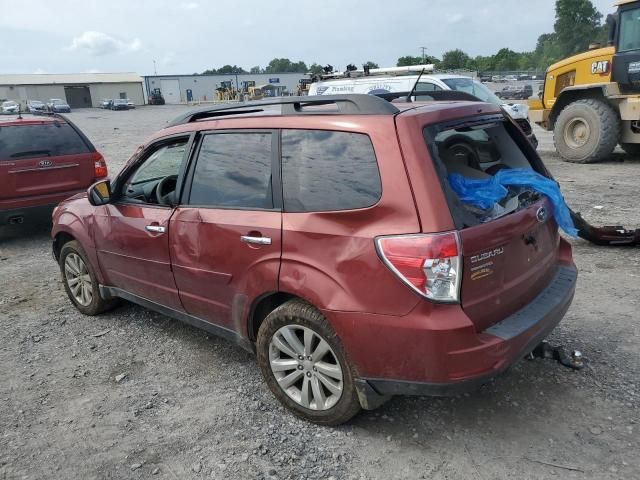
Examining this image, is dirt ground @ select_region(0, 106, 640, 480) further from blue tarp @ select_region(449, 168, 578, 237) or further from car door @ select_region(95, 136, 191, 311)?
blue tarp @ select_region(449, 168, 578, 237)

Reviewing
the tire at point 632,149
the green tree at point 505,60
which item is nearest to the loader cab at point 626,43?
the tire at point 632,149

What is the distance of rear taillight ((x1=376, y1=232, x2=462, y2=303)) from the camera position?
245 centimetres

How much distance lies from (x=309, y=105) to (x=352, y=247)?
1.01 m

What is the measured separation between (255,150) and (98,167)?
17.4ft

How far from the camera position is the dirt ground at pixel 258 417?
2.77 m

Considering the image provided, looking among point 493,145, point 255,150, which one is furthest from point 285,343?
point 493,145

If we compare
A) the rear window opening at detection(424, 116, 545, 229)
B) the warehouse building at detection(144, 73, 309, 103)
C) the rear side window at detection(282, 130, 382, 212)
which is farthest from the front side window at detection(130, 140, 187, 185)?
the warehouse building at detection(144, 73, 309, 103)

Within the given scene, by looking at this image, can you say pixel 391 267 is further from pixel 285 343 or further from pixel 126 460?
pixel 126 460

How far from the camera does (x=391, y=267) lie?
2.51 meters

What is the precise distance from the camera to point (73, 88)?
8481 cm

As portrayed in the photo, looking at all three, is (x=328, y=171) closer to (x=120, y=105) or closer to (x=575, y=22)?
(x=120, y=105)

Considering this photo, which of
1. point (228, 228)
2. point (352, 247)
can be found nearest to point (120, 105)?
point (228, 228)

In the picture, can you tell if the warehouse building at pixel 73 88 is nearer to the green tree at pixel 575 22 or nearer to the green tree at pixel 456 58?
the green tree at pixel 456 58

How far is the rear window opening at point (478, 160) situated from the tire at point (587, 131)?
8.40 meters
